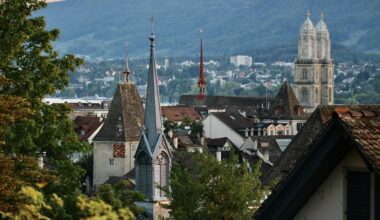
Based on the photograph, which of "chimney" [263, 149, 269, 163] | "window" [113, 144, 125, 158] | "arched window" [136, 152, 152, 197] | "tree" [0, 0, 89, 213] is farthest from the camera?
"chimney" [263, 149, 269, 163]

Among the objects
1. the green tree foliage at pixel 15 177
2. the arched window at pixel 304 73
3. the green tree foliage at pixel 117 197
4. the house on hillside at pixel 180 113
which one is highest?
the arched window at pixel 304 73

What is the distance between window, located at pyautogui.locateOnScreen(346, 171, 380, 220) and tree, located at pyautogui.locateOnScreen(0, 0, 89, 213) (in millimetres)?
12664

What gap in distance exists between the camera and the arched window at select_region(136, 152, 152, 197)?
153 ft

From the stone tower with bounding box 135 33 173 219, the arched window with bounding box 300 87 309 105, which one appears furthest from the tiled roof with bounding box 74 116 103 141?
the arched window with bounding box 300 87 309 105

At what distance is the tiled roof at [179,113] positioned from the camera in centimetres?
14762

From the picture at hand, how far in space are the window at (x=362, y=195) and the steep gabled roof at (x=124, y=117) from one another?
193 feet

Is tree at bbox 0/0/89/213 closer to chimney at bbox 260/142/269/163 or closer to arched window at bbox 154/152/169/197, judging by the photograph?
arched window at bbox 154/152/169/197

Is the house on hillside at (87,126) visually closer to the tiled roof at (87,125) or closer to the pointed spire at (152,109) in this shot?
the tiled roof at (87,125)

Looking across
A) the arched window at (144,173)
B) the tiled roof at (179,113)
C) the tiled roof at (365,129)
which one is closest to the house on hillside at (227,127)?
the tiled roof at (179,113)

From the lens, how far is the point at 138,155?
49.4 meters

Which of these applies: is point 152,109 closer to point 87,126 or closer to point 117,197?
point 117,197

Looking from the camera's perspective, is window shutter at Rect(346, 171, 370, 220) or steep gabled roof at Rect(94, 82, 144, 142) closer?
window shutter at Rect(346, 171, 370, 220)

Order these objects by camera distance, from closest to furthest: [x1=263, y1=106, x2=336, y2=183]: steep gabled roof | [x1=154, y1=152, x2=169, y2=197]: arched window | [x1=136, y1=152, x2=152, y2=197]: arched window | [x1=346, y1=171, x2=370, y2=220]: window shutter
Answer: [x1=346, y1=171, x2=370, y2=220]: window shutter
[x1=263, y1=106, x2=336, y2=183]: steep gabled roof
[x1=136, y1=152, x2=152, y2=197]: arched window
[x1=154, y1=152, x2=169, y2=197]: arched window

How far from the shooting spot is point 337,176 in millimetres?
10812
